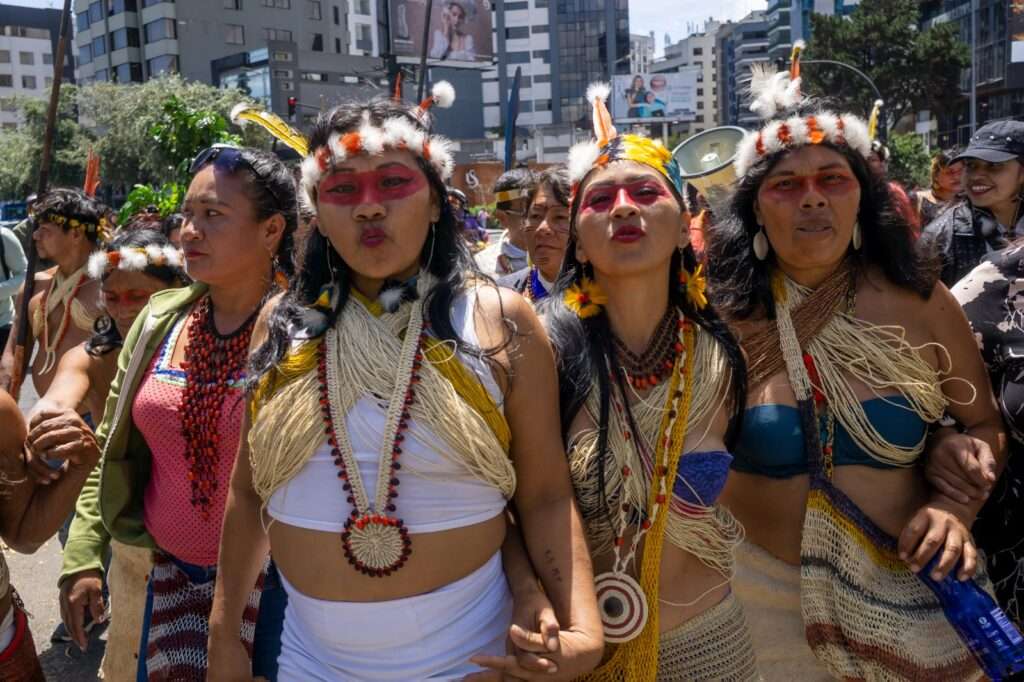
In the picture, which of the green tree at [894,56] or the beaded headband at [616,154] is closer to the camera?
the beaded headband at [616,154]

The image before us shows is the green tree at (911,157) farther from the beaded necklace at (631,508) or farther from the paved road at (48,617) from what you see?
the beaded necklace at (631,508)

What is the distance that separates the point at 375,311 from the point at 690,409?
2.69ft

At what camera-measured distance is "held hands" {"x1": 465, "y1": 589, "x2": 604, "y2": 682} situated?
1904mm

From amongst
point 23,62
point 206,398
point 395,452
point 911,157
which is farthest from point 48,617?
point 23,62

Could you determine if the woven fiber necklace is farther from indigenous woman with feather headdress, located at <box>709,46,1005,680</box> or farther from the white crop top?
indigenous woman with feather headdress, located at <box>709,46,1005,680</box>

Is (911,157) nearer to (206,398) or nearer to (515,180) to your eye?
(515,180)

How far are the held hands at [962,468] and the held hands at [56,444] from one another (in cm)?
229

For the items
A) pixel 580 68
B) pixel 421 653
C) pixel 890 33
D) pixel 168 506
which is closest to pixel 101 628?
pixel 168 506

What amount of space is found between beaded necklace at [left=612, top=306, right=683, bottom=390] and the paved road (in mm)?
2787

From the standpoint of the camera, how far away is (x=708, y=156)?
15.4 feet

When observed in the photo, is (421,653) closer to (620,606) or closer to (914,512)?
(620,606)

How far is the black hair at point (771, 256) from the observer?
8.89 ft

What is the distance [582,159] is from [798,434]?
0.97m

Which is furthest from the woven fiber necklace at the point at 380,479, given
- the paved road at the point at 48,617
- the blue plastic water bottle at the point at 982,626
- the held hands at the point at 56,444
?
the paved road at the point at 48,617
